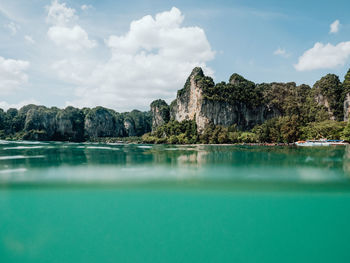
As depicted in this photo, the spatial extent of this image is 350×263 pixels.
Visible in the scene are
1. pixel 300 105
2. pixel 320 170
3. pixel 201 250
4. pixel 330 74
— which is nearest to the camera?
pixel 201 250

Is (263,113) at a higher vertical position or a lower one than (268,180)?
higher

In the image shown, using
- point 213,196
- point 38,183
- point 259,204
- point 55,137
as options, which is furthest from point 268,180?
point 55,137

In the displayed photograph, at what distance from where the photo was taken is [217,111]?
90938 mm

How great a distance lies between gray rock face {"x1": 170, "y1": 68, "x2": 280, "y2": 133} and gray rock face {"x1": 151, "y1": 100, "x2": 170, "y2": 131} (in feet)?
73.2

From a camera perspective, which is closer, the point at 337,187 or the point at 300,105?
the point at 337,187

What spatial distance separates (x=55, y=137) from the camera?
5295 inches

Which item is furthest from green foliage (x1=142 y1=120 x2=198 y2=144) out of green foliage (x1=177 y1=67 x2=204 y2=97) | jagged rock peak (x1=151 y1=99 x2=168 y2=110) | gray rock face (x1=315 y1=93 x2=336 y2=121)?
gray rock face (x1=315 y1=93 x2=336 y2=121)

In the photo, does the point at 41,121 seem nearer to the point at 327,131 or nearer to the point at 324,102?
the point at 327,131

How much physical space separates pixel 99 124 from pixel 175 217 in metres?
148

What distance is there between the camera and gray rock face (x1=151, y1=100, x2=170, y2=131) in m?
126

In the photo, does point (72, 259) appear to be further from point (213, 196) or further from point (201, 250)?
point (213, 196)

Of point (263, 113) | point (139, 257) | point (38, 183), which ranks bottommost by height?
point (139, 257)

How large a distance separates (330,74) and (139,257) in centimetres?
9553

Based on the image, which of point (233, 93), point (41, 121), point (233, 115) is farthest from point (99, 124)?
point (233, 93)
